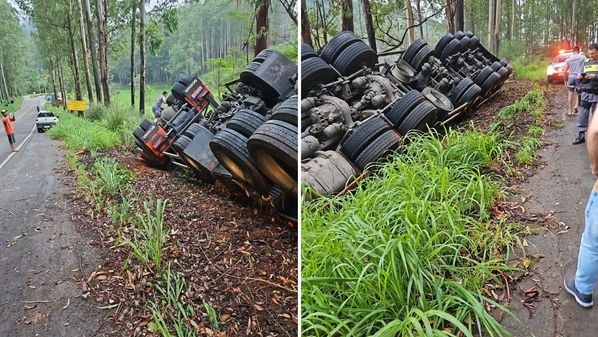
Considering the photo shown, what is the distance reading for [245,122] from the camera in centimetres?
183

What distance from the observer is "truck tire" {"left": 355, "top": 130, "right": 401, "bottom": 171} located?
1.93m

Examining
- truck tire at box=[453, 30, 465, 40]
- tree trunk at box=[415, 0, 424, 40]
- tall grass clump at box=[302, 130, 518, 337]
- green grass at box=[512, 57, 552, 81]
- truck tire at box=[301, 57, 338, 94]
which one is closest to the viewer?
tall grass clump at box=[302, 130, 518, 337]

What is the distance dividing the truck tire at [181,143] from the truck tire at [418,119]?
3.96ft

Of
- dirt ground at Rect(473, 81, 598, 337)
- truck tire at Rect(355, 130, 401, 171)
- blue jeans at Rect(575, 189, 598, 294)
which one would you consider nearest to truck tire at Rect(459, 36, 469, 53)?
truck tire at Rect(355, 130, 401, 171)

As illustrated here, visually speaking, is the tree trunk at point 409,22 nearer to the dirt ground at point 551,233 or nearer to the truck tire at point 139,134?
the truck tire at point 139,134

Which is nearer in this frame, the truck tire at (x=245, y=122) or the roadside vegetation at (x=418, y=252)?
the roadside vegetation at (x=418, y=252)

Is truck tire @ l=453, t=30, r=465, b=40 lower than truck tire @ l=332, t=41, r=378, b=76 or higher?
higher

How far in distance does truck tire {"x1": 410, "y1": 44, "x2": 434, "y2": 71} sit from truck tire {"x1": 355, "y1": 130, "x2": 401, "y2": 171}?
1784mm

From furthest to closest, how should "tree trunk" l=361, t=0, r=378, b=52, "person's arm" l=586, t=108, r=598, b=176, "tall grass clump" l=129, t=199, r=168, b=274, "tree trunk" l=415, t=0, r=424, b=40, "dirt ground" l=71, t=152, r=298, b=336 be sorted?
1. "tree trunk" l=415, t=0, r=424, b=40
2. "tree trunk" l=361, t=0, r=378, b=52
3. "tall grass clump" l=129, t=199, r=168, b=274
4. "dirt ground" l=71, t=152, r=298, b=336
5. "person's arm" l=586, t=108, r=598, b=176

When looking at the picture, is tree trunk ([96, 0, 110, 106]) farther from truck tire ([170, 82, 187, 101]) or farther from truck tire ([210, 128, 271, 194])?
truck tire ([210, 128, 271, 194])

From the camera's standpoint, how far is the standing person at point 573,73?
44.9 inches

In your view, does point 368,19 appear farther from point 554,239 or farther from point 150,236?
point 554,239

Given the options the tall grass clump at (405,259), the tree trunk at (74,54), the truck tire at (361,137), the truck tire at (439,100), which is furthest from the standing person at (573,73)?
the truck tire at (439,100)

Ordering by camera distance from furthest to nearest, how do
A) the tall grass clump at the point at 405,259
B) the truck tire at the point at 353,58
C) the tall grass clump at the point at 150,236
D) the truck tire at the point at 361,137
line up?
the truck tire at the point at 353,58 < the truck tire at the point at 361,137 < the tall grass clump at the point at 150,236 < the tall grass clump at the point at 405,259
